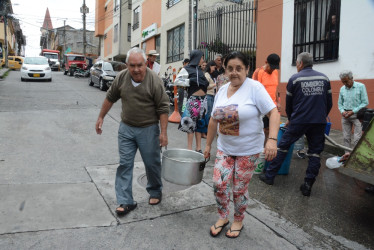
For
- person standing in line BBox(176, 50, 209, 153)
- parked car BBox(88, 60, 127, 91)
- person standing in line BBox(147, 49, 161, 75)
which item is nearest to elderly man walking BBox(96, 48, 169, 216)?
person standing in line BBox(176, 50, 209, 153)

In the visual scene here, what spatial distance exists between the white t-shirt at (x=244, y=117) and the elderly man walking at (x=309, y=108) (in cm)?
151

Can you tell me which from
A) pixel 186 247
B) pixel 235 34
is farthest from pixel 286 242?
pixel 235 34

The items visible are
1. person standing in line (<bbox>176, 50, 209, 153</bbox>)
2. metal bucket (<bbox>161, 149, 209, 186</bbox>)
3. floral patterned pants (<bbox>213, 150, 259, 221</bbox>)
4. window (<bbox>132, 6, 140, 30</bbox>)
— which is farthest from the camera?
window (<bbox>132, 6, 140, 30</bbox>)

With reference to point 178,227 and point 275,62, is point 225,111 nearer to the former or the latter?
point 178,227

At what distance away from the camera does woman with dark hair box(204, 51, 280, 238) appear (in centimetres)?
297

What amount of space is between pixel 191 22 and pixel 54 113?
776cm

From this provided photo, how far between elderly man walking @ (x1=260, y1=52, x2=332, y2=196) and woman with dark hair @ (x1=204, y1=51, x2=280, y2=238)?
1514 millimetres

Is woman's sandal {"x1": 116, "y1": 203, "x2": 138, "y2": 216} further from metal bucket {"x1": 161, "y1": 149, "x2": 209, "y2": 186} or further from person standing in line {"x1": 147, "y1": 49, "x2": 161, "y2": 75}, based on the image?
person standing in line {"x1": 147, "y1": 49, "x2": 161, "y2": 75}

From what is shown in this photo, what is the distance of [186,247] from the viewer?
304 centimetres

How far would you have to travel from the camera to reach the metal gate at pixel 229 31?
1142cm

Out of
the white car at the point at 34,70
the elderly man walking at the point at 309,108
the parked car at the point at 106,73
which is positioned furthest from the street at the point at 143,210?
the white car at the point at 34,70

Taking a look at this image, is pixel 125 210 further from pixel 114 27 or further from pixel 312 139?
pixel 114 27

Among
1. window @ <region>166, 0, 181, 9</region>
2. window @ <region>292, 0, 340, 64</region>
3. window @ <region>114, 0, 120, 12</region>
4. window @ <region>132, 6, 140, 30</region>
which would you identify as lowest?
window @ <region>292, 0, 340, 64</region>

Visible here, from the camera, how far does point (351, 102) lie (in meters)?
6.21
